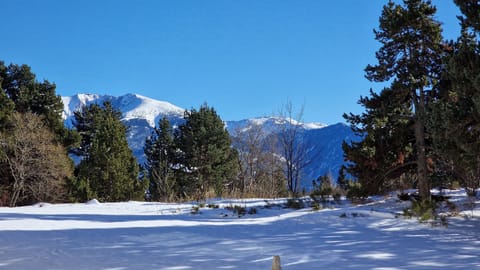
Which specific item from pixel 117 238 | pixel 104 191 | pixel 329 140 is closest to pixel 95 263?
pixel 117 238

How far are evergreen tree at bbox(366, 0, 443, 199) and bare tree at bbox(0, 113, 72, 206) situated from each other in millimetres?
16393

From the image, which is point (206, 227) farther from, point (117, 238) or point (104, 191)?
point (104, 191)

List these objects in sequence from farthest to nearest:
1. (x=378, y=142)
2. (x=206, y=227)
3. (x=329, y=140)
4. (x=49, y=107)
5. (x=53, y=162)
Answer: (x=329, y=140)
(x=49, y=107)
(x=53, y=162)
(x=378, y=142)
(x=206, y=227)

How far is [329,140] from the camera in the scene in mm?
104250

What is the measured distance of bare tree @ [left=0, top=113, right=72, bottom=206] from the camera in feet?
56.5

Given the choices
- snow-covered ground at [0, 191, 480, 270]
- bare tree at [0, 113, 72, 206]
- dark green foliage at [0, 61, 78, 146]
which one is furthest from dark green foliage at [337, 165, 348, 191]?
dark green foliage at [0, 61, 78, 146]

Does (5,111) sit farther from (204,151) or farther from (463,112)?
(463,112)

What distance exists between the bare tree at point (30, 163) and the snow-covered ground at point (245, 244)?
13.9 metres

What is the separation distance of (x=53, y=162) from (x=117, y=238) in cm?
1631

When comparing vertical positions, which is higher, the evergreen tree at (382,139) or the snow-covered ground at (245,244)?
the evergreen tree at (382,139)

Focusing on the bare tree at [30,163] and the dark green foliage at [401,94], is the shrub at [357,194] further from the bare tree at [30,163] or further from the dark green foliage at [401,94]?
the bare tree at [30,163]

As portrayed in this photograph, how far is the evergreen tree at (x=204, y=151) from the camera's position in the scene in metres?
26.1

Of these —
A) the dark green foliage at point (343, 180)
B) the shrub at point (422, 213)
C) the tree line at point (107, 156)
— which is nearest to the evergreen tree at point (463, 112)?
the shrub at point (422, 213)

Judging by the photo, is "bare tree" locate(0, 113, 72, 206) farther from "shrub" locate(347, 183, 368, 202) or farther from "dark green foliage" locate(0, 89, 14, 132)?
"shrub" locate(347, 183, 368, 202)
